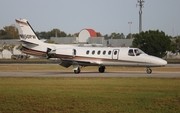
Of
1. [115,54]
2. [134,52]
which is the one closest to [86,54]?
[115,54]

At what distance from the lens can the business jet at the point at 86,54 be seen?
3912cm

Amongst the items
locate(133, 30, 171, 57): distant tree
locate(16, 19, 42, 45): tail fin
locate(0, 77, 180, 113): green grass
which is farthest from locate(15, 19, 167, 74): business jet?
locate(133, 30, 171, 57): distant tree

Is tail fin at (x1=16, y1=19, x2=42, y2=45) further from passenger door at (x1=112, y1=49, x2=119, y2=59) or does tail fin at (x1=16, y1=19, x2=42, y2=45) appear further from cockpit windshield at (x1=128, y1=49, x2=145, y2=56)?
cockpit windshield at (x1=128, y1=49, x2=145, y2=56)

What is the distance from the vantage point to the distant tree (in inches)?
3413

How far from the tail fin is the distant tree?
150 ft

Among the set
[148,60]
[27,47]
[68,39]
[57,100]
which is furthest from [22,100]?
[68,39]

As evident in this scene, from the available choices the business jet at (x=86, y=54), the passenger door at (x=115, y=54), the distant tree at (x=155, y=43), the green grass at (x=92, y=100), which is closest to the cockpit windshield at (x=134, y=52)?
the business jet at (x=86, y=54)

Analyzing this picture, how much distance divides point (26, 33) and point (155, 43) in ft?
155

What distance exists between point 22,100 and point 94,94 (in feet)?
12.2

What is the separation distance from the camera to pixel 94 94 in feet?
71.3

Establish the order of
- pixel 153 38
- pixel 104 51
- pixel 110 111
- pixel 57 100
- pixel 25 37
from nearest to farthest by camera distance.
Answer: pixel 110 111
pixel 57 100
pixel 104 51
pixel 25 37
pixel 153 38

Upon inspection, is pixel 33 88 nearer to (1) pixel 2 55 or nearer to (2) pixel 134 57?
(2) pixel 134 57

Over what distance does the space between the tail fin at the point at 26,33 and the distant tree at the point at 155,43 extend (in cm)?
4577

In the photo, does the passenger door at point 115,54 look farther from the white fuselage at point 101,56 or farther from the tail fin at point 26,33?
the tail fin at point 26,33
